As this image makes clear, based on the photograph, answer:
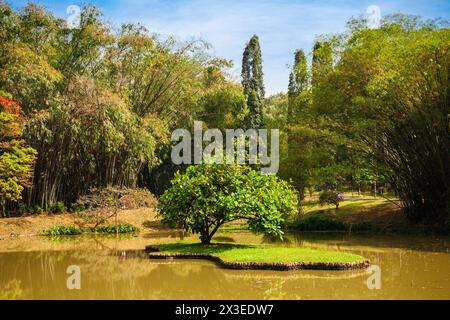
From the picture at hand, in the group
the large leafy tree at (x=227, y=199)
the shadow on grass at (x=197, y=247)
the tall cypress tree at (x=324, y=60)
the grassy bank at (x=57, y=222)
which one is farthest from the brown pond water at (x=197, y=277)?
the tall cypress tree at (x=324, y=60)

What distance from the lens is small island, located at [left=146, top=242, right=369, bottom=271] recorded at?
43.5ft

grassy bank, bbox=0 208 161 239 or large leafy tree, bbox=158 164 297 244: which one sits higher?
large leafy tree, bbox=158 164 297 244

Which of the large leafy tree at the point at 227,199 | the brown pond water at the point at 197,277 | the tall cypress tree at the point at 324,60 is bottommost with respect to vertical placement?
the brown pond water at the point at 197,277

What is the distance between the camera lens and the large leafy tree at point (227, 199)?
602 inches

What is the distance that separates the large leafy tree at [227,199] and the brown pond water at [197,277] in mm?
1732

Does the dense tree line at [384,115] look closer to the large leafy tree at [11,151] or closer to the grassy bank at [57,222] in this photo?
the grassy bank at [57,222]

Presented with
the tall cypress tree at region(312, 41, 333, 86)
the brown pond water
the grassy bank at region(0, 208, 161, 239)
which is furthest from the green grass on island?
the tall cypress tree at region(312, 41, 333, 86)

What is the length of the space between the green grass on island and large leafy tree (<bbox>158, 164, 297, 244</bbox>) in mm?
637

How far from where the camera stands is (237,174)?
15.9 meters

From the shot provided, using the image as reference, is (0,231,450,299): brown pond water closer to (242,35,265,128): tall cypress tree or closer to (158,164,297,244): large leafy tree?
(158,164,297,244): large leafy tree

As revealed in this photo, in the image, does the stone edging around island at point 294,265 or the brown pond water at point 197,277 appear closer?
the brown pond water at point 197,277

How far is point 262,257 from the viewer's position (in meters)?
13.9

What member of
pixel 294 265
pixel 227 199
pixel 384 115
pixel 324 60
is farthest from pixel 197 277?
pixel 324 60
